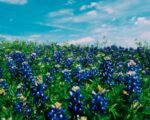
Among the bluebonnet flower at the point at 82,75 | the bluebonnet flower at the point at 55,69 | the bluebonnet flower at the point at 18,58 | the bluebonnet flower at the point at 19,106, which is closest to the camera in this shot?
the bluebonnet flower at the point at 19,106

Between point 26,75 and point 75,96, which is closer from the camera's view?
point 75,96

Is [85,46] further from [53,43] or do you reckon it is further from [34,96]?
[34,96]

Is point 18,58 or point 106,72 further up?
point 18,58

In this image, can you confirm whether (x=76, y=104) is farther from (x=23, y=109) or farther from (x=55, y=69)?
(x=55, y=69)

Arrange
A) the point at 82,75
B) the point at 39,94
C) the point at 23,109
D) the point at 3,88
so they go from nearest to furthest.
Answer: the point at 23,109 → the point at 39,94 → the point at 3,88 → the point at 82,75

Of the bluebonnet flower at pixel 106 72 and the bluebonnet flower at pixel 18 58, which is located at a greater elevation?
the bluebonnet flower at pixel 18 58

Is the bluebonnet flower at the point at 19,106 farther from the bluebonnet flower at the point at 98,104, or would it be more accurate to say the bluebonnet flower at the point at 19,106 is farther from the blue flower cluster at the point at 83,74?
the blue flower cluster at the point at 83,74

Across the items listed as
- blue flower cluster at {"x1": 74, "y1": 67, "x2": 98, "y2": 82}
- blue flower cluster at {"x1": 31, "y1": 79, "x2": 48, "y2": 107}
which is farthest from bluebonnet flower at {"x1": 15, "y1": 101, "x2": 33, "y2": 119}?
blue flower cluster at {"x1": 74, "y1": 67, "x2": 98, "y2": 82}

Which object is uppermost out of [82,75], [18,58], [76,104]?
[18,58]

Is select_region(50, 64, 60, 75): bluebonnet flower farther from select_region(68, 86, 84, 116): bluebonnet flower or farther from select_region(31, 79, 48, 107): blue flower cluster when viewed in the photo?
select_region(68, 86, 84, 116): bluebonnet flower

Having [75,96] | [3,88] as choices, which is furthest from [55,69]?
[75,96]

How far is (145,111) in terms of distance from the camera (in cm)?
760

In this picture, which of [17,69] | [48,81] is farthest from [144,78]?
[17,69]

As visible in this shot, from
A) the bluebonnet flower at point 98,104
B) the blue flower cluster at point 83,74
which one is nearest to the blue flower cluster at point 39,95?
the bluebonnet flower at point 98,104
